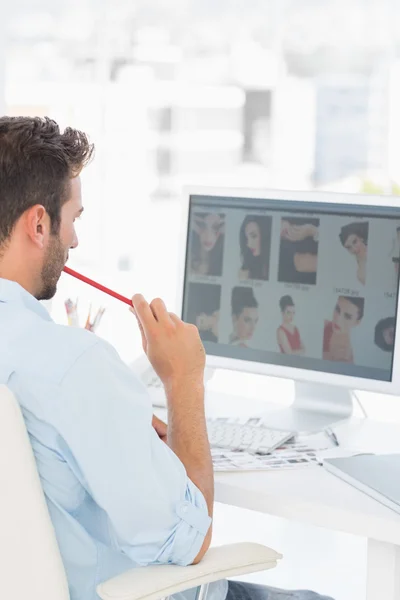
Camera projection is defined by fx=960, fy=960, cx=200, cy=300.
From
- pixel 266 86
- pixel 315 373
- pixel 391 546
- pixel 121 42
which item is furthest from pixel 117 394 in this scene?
pixel 121 42

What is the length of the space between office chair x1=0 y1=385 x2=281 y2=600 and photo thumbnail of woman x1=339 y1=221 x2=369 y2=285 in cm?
89

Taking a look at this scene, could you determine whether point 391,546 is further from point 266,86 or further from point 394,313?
point 266,86

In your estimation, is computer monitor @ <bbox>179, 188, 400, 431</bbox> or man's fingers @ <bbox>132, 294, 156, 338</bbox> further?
computer monitor @ <bbox>179, 188, 400, 431</bbox>

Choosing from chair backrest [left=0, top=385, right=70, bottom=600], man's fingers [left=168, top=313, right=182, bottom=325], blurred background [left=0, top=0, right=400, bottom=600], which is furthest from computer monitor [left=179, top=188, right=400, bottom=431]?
blurred background [left=0, top=0, right=400, bottom=600]

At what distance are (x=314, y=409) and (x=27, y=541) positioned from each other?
1.04 metres

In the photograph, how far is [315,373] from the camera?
2.03 metres

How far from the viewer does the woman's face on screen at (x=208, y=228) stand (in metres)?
2.17

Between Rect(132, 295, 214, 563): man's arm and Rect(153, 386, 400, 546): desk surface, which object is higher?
Rect(132, 295, 214, 563): man's arm

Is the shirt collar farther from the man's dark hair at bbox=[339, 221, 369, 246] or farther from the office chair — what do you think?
the man's dark hair at bbox=[339, 221, 369, 246]

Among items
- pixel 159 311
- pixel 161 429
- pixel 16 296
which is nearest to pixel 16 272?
pixel 16 296

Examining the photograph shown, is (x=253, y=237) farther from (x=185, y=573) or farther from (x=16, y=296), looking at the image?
(x=185, y=573)

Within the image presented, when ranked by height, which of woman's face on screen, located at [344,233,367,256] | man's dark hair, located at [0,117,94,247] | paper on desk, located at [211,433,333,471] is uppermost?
man's dark hair, located at [0,117,94,247]

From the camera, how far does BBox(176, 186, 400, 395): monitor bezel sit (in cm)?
193

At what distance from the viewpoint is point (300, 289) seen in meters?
2.05
